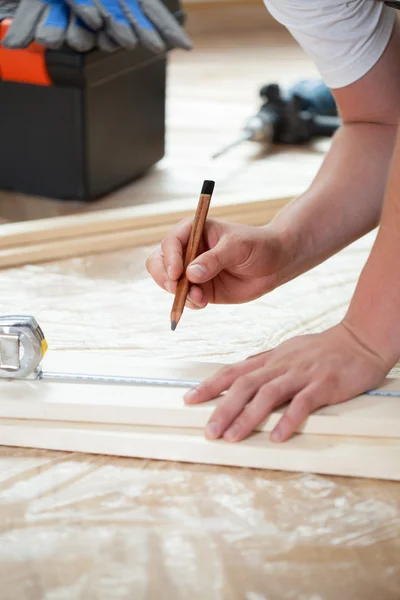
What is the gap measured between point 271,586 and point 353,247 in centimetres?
103

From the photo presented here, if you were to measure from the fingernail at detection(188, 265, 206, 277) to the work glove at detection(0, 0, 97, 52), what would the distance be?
0.91 m

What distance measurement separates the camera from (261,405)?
105 cm

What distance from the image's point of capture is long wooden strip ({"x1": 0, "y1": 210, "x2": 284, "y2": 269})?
5.49 feet

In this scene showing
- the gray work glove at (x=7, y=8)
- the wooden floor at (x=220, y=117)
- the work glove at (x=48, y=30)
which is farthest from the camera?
the wooden floor at (x=220, y=117)

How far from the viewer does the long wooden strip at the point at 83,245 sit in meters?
1.67

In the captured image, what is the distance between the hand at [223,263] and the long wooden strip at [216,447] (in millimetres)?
216

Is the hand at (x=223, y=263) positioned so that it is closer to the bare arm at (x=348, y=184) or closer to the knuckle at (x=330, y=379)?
the bare arm at (x=348, y=184)

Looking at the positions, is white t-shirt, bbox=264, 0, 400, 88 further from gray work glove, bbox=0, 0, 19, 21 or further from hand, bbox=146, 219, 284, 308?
gray work glove, bbox=0, 0, 19, 21

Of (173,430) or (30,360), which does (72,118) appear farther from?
(173,430)

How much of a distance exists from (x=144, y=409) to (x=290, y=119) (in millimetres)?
1591

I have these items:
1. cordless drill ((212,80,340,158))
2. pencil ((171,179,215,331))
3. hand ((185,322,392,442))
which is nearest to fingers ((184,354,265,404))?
hand ((185,322,392,442))

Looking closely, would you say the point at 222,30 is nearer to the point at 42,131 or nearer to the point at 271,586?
the point at 42,131

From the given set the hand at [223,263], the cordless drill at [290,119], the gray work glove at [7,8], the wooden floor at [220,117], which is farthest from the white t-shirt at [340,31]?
the cordless drill at [290,119]

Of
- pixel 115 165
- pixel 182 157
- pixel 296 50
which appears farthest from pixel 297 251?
pixel 296 50
